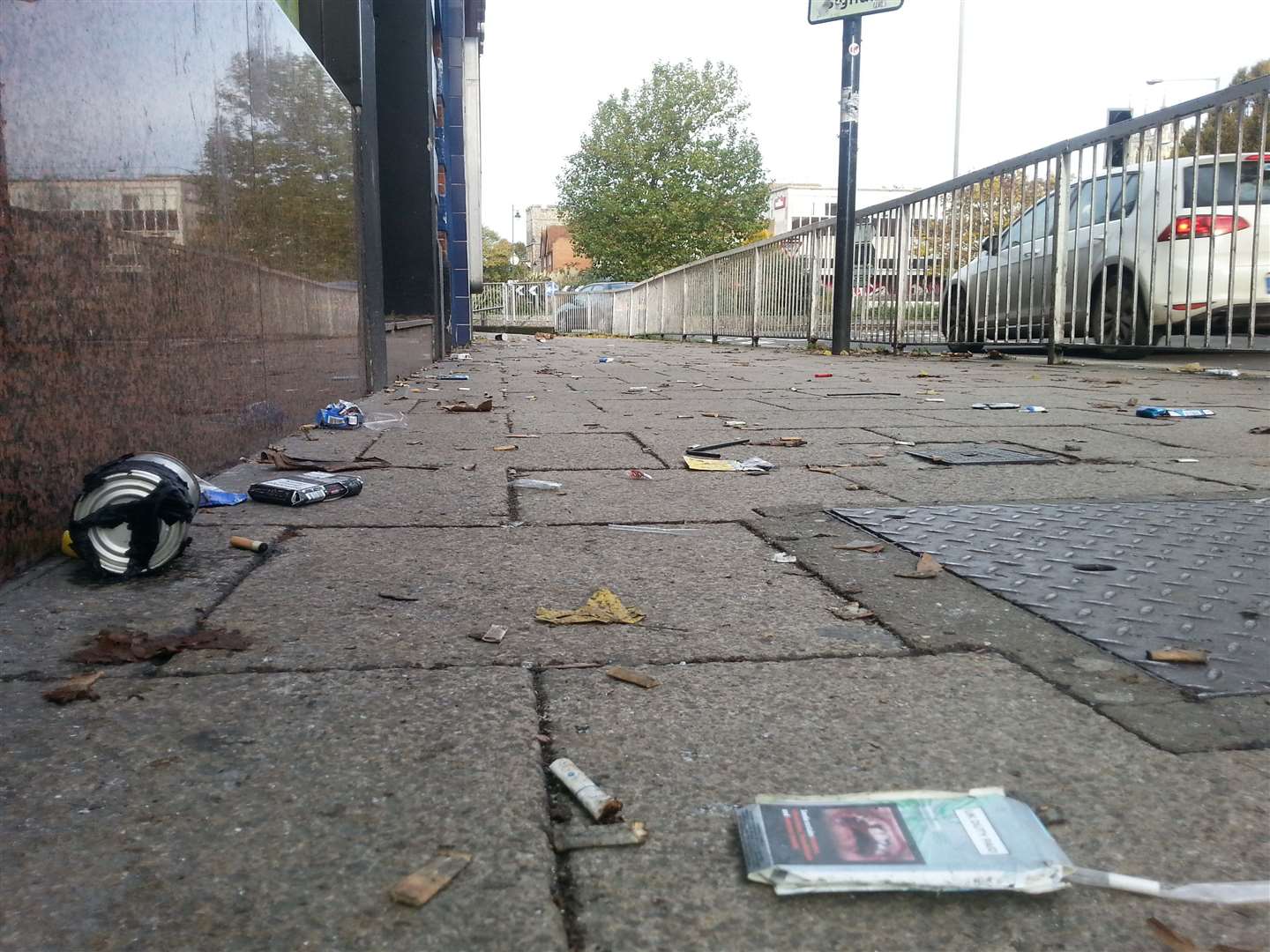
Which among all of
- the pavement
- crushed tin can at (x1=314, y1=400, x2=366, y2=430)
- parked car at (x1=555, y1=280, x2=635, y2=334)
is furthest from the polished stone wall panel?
parked car at (x1=555, y1=280, x2=635, y2=334)

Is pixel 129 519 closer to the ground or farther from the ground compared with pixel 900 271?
closer to the ground

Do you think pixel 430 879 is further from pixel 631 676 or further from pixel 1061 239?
pixel 1061 239

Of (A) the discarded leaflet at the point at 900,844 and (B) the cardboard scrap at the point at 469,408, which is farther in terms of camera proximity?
(B) the cardboard scrap at the point at 469,408

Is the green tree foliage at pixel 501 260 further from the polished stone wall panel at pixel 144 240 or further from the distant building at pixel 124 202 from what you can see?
the distant building at pixel 124 202

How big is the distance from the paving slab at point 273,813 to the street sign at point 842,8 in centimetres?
1096

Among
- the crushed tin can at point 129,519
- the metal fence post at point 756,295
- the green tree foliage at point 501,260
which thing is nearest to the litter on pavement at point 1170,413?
the crushed tin can at point 129,519

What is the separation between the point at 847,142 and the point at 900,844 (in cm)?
1161

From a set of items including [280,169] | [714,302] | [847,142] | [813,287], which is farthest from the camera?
[714,302]

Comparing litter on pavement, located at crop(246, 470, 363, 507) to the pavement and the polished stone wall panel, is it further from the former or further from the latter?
the polished stone wall panel

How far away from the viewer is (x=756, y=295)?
16.3m

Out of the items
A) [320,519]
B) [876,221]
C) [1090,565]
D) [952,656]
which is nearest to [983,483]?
[1090,565]

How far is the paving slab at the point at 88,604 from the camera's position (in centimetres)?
159

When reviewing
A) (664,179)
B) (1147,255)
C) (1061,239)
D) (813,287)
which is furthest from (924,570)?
(664,179)

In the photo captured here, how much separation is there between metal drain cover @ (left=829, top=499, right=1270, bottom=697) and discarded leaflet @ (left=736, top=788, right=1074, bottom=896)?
0.55m
